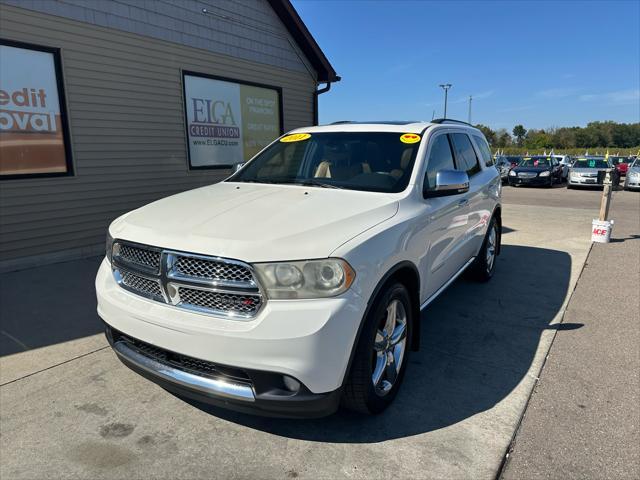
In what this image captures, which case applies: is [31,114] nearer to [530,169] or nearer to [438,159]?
[438,159]

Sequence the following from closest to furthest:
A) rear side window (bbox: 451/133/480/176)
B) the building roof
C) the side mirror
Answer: the side mirror, rear side window (bbox: 451/133/480/176), the building roof

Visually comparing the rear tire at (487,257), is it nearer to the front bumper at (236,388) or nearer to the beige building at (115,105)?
the front bumper at (236,388)

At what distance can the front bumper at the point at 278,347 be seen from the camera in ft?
6.97

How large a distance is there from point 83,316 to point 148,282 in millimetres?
2269

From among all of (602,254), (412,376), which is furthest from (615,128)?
(412,376)

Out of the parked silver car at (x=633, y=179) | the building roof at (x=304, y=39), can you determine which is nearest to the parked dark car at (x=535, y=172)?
the parked silver car at (x=633, y=179)

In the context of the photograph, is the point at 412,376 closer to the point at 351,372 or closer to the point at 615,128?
the point at 351,372

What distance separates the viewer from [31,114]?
20.0ft

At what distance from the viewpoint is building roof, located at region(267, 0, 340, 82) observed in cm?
988

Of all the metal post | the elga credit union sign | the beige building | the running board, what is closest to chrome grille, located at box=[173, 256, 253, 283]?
the running board

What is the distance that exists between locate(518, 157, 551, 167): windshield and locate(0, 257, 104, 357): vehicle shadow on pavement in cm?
2125

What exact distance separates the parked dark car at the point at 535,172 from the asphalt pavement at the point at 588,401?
17.7m

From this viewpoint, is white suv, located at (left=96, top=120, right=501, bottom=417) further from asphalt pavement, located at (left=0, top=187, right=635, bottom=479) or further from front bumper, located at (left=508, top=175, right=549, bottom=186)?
front bumper, located at (left=508, top=175, right=549, bottom=186)

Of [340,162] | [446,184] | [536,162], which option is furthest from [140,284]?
[536,162]
